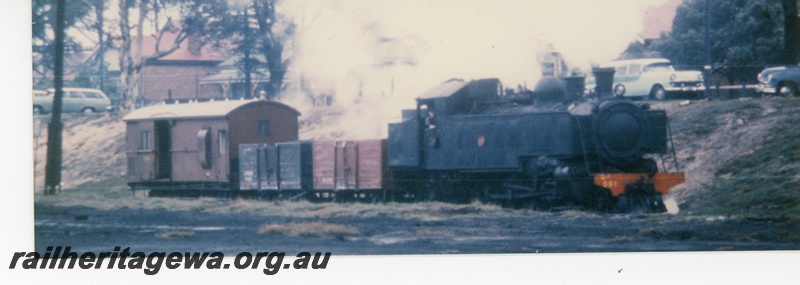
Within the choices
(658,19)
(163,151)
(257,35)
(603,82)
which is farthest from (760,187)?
(163,151)

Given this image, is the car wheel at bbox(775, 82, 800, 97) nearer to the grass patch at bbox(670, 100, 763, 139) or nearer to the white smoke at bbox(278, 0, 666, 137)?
the grass patch at bbox(670, 100, 763, 139)

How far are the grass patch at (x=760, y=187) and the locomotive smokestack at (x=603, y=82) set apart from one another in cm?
172

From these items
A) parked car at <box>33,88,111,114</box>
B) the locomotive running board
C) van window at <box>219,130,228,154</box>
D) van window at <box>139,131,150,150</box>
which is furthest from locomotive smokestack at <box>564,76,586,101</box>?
parked car at <box>33,88,111,114</box>


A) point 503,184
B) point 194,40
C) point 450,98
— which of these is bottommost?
point 503,184

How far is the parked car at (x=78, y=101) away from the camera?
41.1 ft

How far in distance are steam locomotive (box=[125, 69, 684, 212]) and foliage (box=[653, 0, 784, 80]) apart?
893mm

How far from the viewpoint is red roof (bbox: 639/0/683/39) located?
1205cm

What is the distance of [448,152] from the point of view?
13141mm

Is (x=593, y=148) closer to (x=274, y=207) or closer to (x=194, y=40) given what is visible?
(x=274, y=207)

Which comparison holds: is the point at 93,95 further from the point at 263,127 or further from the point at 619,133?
the point at 619,133

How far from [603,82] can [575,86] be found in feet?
1.19

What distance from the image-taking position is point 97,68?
41.7 ft

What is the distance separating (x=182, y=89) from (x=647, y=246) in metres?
6.39

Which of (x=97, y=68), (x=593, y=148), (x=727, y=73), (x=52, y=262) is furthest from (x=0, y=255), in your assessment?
(x=727, y=73)
